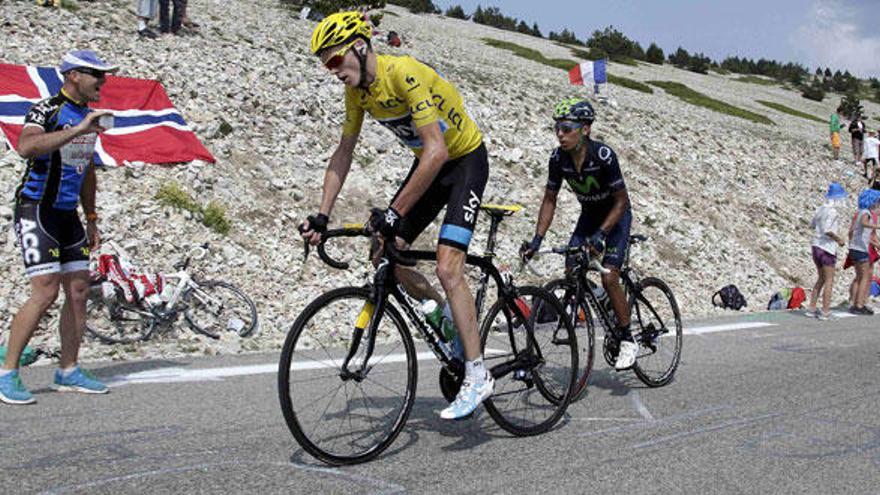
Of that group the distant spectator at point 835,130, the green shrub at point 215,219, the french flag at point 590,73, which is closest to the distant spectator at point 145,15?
the green shrub at point 215,219

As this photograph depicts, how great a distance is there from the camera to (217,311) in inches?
364

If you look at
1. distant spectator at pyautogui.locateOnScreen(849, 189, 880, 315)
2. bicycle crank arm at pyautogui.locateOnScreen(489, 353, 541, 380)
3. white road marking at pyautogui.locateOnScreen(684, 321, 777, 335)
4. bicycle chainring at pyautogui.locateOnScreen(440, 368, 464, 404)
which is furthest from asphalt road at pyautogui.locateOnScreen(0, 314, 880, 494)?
distant spectator at pyautogui.locateOnScreen(849, 189, 880, 315)

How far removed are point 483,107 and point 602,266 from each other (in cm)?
1424

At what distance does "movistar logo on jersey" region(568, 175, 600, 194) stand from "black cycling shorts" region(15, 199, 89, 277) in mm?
4010

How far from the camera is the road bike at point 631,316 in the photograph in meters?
6.29

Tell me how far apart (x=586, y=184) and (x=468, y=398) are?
2711 millimetres

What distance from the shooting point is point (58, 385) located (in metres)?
5.95

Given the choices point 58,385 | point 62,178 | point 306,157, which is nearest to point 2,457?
point 58,385

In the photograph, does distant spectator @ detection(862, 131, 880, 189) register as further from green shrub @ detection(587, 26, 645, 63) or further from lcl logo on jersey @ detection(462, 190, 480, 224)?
green shrub @ detection(587, 26, 645, 63)

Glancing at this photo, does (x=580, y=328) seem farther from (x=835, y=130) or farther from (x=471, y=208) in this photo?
(x=835, y=130)

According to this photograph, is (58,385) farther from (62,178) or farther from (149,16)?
(149,16)

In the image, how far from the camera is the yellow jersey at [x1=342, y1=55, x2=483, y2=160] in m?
4.58

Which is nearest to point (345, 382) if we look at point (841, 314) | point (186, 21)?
point (841, 314)

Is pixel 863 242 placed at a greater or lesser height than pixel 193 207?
greater
